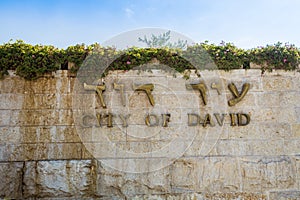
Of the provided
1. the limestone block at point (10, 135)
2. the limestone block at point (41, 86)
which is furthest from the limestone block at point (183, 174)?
the limestone block at point (10, 135)

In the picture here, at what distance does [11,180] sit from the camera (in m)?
4.63

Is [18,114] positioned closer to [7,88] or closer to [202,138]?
[7,88]

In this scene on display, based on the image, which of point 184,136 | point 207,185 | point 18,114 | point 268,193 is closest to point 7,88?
point 18,114

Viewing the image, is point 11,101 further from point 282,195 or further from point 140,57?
point 282,195

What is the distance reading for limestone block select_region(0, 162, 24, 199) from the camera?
15.1 ft

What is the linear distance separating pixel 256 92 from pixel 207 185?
5.20 feet

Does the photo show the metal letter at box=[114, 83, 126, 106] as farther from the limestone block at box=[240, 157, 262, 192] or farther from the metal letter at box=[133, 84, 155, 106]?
the limestone block at box=[240, 157, 262, 192]

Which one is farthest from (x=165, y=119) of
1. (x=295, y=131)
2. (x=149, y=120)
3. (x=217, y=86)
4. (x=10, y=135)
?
(x=10, y=135)

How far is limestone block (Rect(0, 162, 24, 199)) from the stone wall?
13 mm

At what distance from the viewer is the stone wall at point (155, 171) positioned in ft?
15.2

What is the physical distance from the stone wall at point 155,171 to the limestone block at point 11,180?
1 centimetres

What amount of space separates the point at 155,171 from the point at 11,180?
2.00 metres

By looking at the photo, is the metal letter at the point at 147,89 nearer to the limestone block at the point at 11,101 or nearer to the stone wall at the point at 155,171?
the stone wall at the point at 155,171

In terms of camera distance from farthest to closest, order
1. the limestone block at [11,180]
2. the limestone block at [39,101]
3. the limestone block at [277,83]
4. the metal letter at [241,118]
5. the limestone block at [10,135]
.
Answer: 1. the limestone block at [277,83]
2. the metal letter at [241,118]
3. the limestone block at [39,101]
4. the limestone block at [10,135]
5. the limestone block at [11,180]
